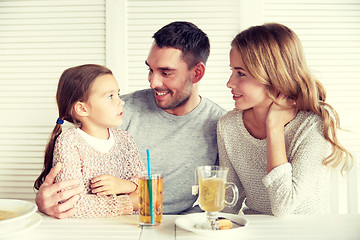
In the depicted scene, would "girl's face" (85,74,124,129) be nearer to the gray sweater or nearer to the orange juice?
the gray sweater

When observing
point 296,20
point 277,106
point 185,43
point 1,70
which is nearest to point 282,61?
point 277,106

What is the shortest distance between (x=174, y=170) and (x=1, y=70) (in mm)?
1768

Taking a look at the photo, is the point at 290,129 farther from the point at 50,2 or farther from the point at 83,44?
the point at 50,2

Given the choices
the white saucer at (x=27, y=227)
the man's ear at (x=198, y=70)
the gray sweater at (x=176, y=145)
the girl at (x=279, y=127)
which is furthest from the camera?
the man's ear at (x=198, y=70)

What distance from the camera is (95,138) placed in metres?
1.68

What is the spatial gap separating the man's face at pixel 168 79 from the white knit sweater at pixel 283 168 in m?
0.30

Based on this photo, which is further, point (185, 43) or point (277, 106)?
point (185, 43)

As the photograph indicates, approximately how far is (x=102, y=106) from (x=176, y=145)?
1.62ft

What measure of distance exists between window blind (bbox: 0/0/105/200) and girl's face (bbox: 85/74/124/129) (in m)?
1.27

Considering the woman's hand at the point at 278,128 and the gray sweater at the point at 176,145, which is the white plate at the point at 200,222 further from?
the gray sweater at the point at 176,145

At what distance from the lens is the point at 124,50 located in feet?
9.41

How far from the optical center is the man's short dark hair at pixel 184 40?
2084 mm

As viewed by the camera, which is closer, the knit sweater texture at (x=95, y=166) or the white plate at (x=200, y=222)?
the white plate at (x=200, y=222)

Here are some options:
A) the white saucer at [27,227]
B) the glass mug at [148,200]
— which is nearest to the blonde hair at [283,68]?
the glass mug at [148,200]
